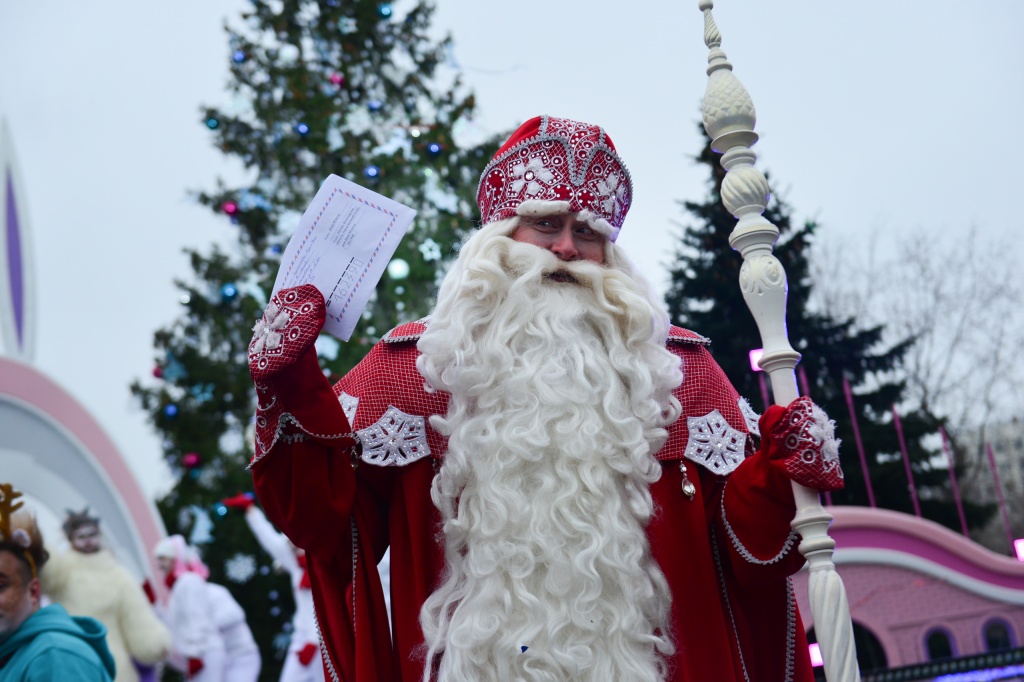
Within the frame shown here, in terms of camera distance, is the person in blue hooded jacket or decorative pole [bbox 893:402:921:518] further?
decorative pole [bbox 893:402:921:518]

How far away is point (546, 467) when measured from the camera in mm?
2803

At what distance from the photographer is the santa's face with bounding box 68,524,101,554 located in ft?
24.1

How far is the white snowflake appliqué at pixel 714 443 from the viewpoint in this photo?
2.95m

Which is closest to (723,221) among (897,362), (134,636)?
(897,362)

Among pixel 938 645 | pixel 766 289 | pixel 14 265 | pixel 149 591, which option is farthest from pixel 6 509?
pixel 938 645

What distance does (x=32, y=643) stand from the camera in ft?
12.3

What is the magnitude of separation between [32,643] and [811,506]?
2.85m

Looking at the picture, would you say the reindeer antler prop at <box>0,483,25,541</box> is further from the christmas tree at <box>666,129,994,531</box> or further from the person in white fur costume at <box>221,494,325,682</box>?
the christmas tree at <box>666,129,994,531</box>

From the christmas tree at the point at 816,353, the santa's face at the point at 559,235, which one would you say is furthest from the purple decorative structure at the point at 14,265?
the santa's face at the point at 559,235

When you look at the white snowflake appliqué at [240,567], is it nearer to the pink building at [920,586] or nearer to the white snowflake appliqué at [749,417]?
the pink building at [920,586]

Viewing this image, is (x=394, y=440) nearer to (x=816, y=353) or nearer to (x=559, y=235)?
(x=559, y=235)

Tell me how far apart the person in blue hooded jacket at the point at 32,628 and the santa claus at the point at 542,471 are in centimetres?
130

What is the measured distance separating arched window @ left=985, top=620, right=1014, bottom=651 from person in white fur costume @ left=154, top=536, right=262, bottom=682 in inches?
234

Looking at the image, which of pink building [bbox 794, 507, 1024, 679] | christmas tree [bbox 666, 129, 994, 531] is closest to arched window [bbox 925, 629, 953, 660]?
pink building [bbox 794, 507, 1024, 679]
